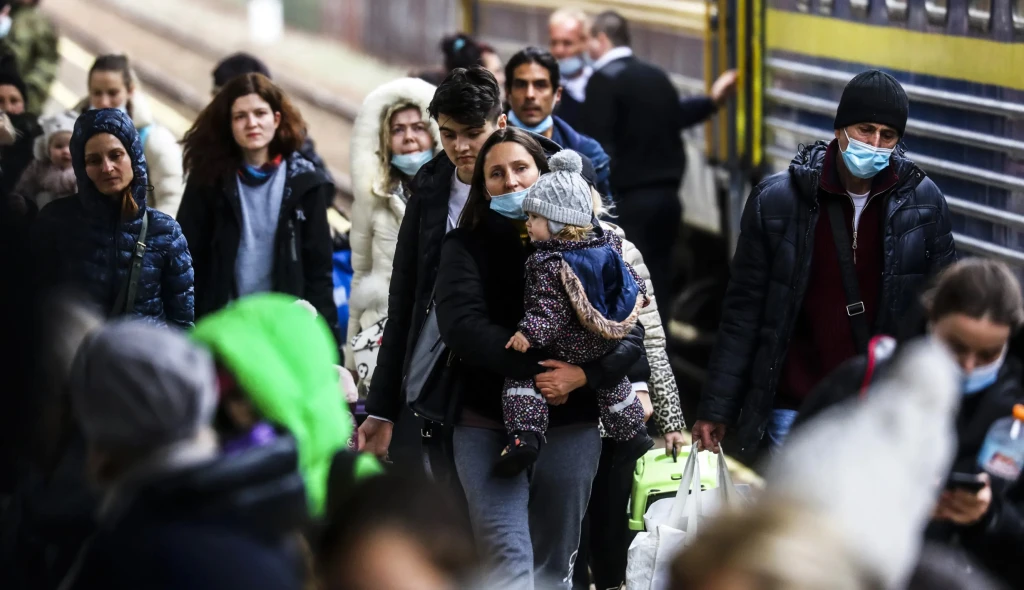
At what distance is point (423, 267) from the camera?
5.09 m

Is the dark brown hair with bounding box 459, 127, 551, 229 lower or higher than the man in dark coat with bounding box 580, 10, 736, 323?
higher

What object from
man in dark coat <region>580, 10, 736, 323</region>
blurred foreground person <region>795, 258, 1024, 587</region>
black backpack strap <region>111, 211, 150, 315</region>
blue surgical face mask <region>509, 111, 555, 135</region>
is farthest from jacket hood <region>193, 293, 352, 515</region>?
man in dark coat <region>580, 10, 736, 323</region>

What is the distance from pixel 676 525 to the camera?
5.04 meters

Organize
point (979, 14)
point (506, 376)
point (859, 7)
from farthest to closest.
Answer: point (859, 7)
point (979, 14)
point (506, 376)

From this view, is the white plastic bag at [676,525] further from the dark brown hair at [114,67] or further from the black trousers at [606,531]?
the dark brown hair at [114,67]

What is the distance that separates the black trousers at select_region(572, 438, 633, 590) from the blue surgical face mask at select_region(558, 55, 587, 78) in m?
3.84

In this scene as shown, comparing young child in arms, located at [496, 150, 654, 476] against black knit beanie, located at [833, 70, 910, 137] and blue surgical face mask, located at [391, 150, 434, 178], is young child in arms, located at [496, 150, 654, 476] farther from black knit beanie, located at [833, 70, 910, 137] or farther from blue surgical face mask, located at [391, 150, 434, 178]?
blue surgical face mask, located at [391, 150, 434, 178]

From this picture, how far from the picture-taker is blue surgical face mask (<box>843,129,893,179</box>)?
190 inches

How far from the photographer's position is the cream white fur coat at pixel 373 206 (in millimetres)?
6090

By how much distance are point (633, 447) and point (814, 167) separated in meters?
0.94

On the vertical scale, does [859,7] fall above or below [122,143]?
below

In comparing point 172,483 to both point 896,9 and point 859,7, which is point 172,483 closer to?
point 896,9

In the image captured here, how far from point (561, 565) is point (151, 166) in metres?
3.20

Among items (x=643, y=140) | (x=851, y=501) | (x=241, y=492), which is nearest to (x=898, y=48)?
(x=643, y=140)
